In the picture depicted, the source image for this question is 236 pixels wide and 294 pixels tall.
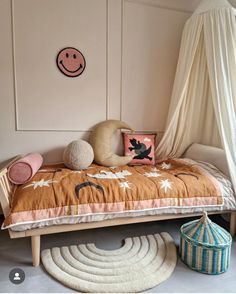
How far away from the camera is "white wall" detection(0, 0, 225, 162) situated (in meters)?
2.50

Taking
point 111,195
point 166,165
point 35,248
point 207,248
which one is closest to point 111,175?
point 111,195

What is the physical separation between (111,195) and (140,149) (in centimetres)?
105

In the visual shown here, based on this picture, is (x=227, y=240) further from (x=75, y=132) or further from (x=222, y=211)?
(x=75, y=132)

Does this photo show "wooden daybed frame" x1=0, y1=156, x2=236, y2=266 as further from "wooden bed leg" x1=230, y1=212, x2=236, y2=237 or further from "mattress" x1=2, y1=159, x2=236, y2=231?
"wooden bed leg" x1=230, y1=212, x2=236, y2=237

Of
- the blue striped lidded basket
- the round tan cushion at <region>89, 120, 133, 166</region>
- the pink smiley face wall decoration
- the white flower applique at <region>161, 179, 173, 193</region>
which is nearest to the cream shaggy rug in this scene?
the blue striped lidded basket

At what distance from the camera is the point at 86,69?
2725 millimetres

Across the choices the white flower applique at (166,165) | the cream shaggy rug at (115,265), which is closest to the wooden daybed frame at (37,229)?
the cream shaggy rug at (115,265)

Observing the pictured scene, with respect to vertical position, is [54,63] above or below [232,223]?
above

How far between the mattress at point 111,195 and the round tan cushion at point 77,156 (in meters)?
0.07

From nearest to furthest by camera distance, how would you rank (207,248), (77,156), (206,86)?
(207,248) → (77,156) → (206,86)

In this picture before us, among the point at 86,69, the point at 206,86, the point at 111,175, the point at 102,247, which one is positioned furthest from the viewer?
the point at 206,86

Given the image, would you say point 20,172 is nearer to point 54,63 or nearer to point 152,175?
point 152,175

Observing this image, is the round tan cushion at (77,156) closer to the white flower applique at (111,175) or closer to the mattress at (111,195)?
the mattress at (111,195)

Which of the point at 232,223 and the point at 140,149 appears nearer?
the point at 232,223
